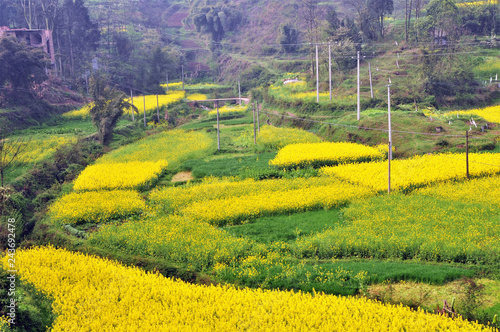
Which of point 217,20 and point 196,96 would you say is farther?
point 217,20

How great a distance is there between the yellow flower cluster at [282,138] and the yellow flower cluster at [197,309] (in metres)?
18.4

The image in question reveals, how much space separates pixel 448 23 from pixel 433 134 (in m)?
25.1

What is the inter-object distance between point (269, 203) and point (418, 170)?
7.77m

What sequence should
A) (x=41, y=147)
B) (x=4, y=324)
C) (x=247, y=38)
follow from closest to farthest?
(x=4, y=324)
(x=41, y=147)
(x=247, y=38)

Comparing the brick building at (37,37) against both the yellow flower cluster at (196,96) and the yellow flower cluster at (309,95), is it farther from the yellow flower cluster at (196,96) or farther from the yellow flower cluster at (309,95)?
the yellow flower cluster at (309,95)

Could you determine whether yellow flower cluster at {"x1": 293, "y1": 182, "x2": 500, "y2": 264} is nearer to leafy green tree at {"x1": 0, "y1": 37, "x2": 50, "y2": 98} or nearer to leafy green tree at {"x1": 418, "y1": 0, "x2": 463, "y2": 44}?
leafy green tree at {"x1": 0, "y1": 37, "x2": 50, "y2": 98}

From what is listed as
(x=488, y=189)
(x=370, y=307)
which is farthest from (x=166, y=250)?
(x=488, y=189)

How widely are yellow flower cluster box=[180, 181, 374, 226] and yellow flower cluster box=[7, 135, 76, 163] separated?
11.9 metres

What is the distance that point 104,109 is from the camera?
33.1m

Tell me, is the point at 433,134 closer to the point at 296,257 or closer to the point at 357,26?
the point at 296,257

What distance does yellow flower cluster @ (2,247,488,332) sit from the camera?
9859 millimetres

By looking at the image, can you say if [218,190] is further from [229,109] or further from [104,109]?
[229,109]

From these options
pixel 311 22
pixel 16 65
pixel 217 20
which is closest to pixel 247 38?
pixel 217 20

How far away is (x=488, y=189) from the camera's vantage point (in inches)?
717
